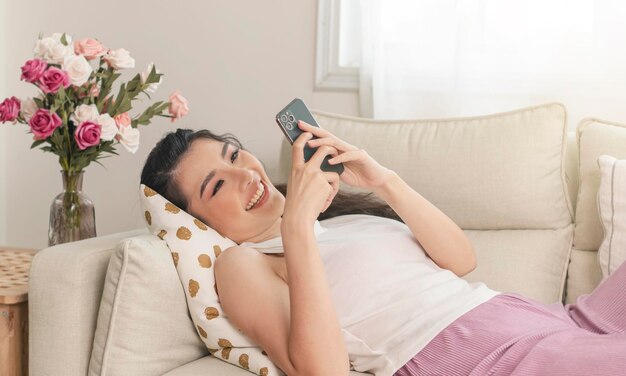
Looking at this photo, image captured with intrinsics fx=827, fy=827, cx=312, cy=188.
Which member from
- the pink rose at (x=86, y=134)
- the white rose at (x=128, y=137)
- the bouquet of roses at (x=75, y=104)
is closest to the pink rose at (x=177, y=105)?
the bouquet of roses at (x=75, y=104)

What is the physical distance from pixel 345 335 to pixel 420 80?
3.34 feet

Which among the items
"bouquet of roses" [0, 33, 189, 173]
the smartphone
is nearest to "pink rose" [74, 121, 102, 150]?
"bouquet of roses" [0, 33, 189, 173]

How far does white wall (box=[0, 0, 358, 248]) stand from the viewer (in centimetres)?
246

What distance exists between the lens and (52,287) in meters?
1.49

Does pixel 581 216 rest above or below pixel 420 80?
below

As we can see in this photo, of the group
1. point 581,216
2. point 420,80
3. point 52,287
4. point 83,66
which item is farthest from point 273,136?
point 52,287

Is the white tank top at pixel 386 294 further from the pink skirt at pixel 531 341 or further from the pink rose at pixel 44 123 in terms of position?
the pink rose at pixel 44 123

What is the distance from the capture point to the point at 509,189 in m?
1.93

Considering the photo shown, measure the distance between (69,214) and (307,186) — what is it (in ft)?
2.64

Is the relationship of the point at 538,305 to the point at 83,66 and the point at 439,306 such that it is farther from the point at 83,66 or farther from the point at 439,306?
the point at 83,66

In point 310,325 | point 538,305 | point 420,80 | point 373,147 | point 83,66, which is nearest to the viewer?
point 310,325

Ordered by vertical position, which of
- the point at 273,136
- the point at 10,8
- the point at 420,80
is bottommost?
the point at 273,136

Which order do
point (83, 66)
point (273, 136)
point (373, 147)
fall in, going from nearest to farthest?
point (83, 66) → point (373, 147) → point (273, 136)

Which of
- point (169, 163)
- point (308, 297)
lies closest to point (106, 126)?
point (169, 163)
